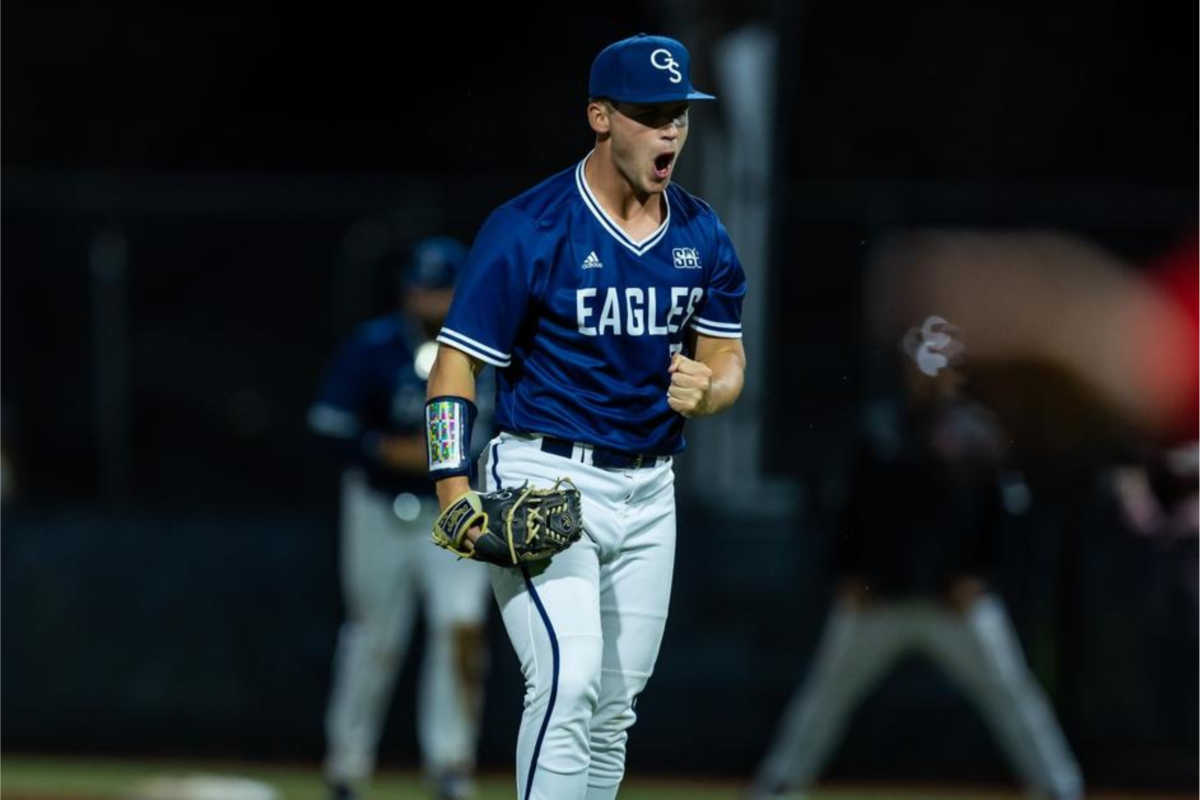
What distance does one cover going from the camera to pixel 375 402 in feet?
31.7

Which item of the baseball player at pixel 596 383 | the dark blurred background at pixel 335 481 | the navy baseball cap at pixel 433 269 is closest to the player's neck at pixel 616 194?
the baseball player at pixel 596 383

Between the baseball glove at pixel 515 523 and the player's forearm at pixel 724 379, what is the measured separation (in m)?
0.47

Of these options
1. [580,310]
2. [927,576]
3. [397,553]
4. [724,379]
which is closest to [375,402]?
[397,553]

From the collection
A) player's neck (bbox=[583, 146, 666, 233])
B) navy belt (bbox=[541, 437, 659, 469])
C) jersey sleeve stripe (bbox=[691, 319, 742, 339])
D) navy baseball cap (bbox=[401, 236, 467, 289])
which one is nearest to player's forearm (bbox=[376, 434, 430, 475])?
navy baseball cap (bbox=[401, 236, 467, 289])

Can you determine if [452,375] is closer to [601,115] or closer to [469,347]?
[469,347]

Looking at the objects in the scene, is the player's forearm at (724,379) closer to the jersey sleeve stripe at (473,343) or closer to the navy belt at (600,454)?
the navy belt at (600,454)

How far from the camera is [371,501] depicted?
971 centimetres

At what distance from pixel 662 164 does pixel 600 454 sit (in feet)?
2.46

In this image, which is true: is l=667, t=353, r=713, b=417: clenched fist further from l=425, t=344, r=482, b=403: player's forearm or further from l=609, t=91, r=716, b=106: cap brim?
l=609, t=91, r=716, b=106: cap brim

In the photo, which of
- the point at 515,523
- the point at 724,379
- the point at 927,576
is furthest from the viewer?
the point at 927,576

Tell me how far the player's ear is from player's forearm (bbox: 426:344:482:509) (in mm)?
668

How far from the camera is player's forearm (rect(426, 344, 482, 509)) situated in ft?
18.7

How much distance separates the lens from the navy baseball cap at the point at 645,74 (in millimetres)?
5652

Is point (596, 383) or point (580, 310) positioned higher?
point (580, 310)
